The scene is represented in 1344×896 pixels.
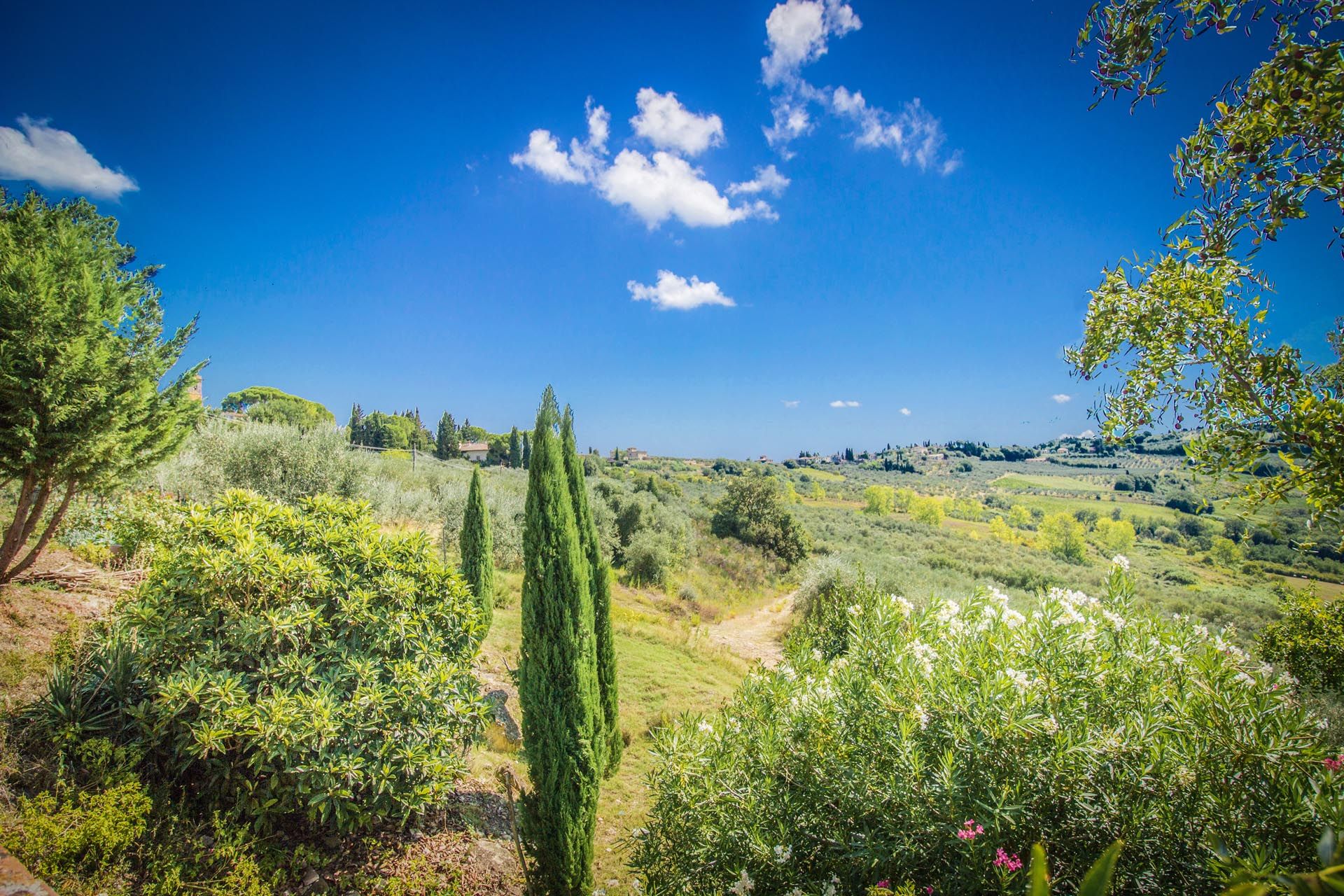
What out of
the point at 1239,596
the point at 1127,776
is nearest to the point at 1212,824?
the point at 1127,776

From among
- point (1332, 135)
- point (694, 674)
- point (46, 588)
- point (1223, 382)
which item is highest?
point (1332, 135)

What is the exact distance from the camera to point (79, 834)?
3123 mm

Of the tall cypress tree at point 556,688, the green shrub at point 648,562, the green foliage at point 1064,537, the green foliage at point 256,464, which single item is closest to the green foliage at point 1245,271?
the tall cypress tree at point 556,688

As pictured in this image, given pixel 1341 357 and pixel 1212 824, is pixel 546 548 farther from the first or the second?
pixel 1341 357

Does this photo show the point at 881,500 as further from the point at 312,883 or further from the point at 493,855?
the point at 312,883

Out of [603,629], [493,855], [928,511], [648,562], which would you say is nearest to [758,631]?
[648,562]

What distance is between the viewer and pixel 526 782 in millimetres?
6664

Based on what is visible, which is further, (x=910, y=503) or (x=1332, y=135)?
(x=910, y=503)

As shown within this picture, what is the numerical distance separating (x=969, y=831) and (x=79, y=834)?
17.1 feet

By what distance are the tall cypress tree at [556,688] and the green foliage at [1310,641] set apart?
10.1m

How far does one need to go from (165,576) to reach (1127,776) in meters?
6.30

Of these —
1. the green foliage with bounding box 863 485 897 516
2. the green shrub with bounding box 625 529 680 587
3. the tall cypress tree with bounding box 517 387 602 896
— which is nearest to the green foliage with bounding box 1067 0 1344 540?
the tall cypress tree with bounding box 517 387 602 896

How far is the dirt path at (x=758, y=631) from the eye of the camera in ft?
53.4

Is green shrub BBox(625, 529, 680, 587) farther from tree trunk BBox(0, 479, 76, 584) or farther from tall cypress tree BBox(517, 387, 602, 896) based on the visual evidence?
tree trunk BBox(0, 479, 76, 584)
